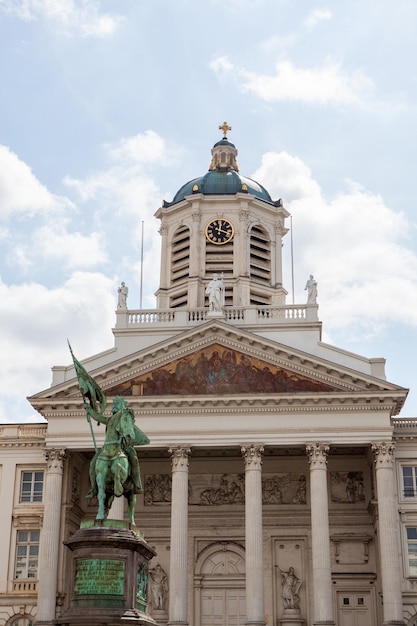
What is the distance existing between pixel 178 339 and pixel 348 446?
9056mm

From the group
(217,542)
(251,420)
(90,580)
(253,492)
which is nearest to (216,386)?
(251,420)

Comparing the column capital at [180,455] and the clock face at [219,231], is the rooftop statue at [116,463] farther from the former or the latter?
the clock face at [219,231]

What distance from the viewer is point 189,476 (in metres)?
49.1

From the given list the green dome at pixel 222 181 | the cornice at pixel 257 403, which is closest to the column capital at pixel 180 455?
the cornice at pixel 257 403

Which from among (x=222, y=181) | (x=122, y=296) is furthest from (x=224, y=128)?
(x=122, y=296)

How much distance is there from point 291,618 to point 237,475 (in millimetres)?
7251

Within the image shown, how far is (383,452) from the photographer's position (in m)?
43.5

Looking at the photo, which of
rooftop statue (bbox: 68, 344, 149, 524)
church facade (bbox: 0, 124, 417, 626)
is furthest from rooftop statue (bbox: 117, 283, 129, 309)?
rooftop statue (bbox: 68, 344, 149, 524)

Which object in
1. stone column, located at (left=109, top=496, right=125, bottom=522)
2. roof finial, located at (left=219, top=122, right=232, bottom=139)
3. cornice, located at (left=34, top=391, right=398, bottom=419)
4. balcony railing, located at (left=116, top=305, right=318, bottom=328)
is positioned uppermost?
roof finial, located at (left=219, top=122, right=232, bottom=139)

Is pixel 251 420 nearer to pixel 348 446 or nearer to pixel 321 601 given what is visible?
pixel 348 446

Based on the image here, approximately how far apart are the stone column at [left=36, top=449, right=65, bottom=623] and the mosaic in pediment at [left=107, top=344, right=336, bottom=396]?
4.16m

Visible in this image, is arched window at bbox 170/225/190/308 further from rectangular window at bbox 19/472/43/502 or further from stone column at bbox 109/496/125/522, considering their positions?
stone column at bbox 109/496/125/522

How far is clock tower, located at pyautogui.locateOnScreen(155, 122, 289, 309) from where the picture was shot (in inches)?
2243

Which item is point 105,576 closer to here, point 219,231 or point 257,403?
point 257,403
